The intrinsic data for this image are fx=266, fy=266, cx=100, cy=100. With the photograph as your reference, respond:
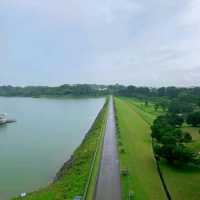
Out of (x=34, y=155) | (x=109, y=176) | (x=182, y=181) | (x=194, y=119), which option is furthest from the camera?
(x=194, y=119)

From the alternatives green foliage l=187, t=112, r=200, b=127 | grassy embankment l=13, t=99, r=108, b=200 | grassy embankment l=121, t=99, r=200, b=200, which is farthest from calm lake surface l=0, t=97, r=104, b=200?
green foliage l=187, t=112, r=200, b=127

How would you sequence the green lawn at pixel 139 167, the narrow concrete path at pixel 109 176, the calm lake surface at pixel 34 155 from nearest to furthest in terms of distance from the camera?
the narrow concrete path at pixel 109 176 → the green lawn at pixel 139 167 → the calm lake surface at pixel 34 155

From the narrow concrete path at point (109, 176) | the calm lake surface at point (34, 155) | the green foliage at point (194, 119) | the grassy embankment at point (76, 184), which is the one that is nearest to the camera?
the narrow concrete path at point (109, 176)

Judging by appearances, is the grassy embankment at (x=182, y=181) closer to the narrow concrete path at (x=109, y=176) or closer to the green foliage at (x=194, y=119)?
the narrow concrete path at (x=109, y=176)

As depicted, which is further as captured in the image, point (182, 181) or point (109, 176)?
point (109, 176)

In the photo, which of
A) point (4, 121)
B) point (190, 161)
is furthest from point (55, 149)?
A: point (4, 121)

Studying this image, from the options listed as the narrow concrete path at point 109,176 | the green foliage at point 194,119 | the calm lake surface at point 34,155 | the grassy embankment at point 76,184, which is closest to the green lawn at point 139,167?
the narrow concrete path at point 109,176

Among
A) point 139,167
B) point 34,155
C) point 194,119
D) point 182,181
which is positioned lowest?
point 34,155

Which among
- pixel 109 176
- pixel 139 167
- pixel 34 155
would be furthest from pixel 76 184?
pixel 34 155

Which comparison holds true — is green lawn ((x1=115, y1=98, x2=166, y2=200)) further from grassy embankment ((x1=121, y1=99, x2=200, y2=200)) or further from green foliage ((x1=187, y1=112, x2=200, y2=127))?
green foliage ((x1=187, y1=112, x2=200, y2=127))

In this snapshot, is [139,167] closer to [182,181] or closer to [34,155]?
[182,181]

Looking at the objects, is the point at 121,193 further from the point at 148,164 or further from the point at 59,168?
the point at 59,168

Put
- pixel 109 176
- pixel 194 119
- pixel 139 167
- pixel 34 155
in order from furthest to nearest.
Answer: pixel 194 119 < pixel 34 155 < pixel 139 167 < pixel 109 176
